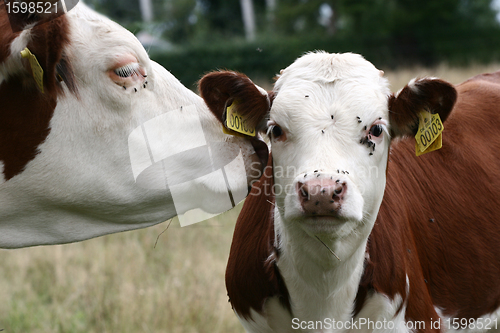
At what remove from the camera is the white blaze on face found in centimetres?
219

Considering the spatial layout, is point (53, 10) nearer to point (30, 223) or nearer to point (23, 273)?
point (30, 223)

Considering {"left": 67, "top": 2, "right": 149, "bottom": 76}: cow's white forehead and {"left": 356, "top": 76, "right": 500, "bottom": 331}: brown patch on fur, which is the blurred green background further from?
{"left": 67, "top": 2, "right": 149, "bottom": 76}: cow's white forehead

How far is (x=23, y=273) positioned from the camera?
5652 millimetres

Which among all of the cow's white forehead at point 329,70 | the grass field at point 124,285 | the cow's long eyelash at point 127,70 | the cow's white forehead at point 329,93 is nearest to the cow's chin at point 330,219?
the cow's white forehead at point 329,93

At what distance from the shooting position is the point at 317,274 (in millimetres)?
2648

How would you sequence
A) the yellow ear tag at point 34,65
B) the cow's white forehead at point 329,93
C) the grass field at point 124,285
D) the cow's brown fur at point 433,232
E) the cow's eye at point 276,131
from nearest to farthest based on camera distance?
the yellow ear tag at point 34,65 → the cow's white forehead at point 329,93 → the cow's eye at point 276,131 → the cow's brown fur at point 433,232 → the grass field at point 124,285

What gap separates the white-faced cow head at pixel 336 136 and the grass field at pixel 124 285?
2.22 metres

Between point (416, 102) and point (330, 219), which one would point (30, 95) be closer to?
point (330, 219)

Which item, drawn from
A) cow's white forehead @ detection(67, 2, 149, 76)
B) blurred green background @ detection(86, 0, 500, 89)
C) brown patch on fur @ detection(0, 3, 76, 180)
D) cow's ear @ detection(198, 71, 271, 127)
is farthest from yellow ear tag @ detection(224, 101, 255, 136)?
blurred green background @ detection(86, 0, 500, 89)

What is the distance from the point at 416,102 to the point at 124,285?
3428mm

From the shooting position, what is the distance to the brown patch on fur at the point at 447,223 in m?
2.77

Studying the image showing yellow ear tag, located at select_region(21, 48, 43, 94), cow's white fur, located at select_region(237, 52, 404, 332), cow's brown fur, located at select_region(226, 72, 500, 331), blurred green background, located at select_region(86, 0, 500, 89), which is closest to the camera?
yellow ear tag, located at select_region(21, 48, 43, 94)

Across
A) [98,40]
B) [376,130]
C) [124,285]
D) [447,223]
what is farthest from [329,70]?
[124,285]

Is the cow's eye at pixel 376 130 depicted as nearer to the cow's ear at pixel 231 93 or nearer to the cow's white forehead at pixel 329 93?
the cow's white forehead at pixel 329 93
